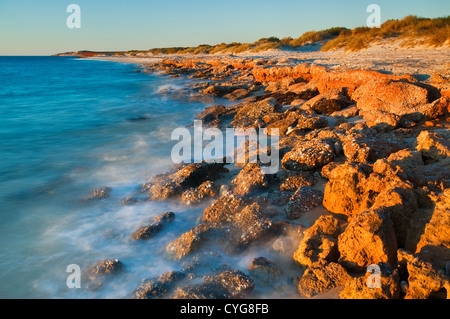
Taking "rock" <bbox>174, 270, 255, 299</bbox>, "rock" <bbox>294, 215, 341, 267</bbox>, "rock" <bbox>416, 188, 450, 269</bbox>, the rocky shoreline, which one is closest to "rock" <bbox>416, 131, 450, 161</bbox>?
the rocky shoreline

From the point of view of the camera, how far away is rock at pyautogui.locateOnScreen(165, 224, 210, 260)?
3.45 m

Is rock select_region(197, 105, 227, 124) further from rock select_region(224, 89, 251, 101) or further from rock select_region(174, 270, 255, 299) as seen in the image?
rock select_region(174, 270, 255, 299)

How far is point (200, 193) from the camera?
4.62 meters

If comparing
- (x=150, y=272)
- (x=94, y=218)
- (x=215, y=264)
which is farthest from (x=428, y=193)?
(x=94, y=218)

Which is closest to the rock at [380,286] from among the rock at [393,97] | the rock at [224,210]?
the rock at [224,210]

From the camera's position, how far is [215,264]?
10.7ft

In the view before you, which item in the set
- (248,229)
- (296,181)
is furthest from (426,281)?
(296,181)

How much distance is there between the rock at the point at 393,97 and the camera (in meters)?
6.01

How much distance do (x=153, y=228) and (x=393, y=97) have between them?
5.59 meters

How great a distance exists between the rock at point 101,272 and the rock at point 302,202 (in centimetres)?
212

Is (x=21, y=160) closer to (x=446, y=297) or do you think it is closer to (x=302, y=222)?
(x=302, y=222)

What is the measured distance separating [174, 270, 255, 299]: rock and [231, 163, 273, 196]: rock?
1573 mm

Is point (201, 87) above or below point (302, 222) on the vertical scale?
above
